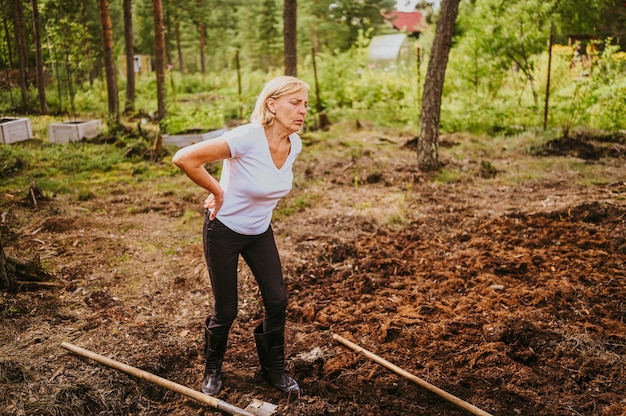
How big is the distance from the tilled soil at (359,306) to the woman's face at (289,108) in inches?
69.2

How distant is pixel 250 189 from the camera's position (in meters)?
2.76

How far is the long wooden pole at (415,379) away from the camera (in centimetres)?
295

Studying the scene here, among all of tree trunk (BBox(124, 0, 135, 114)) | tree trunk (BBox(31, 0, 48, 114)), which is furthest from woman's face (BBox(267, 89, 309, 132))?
tree trunk (BBox(31, 0, 48, 114))

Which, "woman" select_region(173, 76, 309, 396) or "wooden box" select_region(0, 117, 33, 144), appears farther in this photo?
"wooden box" select_region(0, 117, 33, 144)

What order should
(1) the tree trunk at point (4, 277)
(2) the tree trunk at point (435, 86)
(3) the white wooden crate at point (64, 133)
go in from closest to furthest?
1. (1) the tree trunk at point (4, 277)
2. (2) the tree trunk at point (435, 86)
3. (3) the white wooden crate at point (64, 133)

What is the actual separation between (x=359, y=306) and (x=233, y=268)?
1.87 m

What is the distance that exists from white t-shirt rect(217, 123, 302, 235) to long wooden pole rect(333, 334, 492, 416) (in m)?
1.35

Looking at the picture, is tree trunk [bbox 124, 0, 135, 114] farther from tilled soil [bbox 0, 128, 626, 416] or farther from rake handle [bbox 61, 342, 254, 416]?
rake handle [bbox 61, 342, 254, 416]

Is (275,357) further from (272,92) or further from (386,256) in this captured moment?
(386,256)

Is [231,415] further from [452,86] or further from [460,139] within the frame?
[452,86]

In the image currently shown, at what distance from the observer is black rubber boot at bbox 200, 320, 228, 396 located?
3180 millimetres

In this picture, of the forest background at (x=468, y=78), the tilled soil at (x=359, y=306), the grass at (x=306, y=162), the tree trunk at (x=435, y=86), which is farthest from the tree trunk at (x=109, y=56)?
the tree trunk at (x=435, y=86)

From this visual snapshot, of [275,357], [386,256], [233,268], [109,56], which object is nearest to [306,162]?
[386,256]

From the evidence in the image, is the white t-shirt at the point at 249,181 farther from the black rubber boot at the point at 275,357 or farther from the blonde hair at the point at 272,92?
the black rubber boot at the point at 275,357
